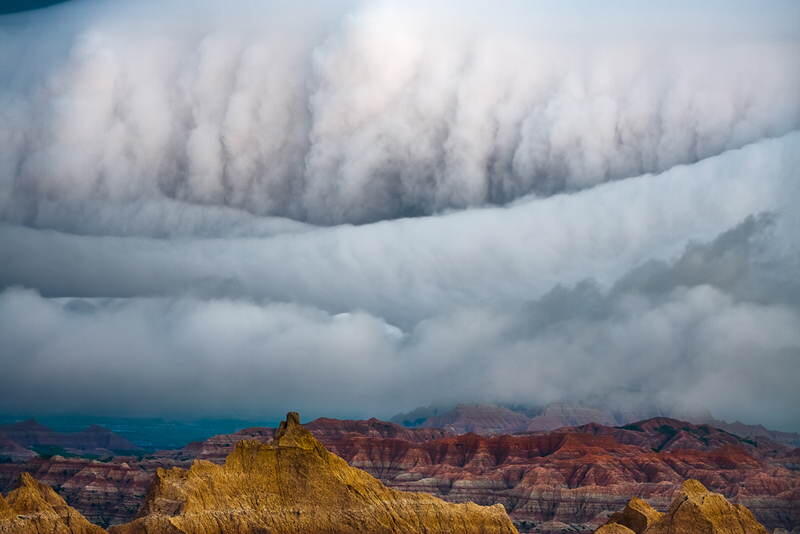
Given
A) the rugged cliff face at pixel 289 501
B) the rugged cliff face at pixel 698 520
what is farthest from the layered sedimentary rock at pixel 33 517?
the rugged cliff face at pixel 698 520

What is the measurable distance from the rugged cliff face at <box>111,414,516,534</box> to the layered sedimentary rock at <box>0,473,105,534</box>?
227 inches

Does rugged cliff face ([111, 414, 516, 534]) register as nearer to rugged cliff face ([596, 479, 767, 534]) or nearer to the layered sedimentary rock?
the layered sedimentary rock

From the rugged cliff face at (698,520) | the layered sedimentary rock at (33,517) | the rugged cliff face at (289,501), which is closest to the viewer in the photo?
the layered sedimentary rock at (33,517)

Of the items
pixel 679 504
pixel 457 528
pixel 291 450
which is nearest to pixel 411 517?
pixel 457 528

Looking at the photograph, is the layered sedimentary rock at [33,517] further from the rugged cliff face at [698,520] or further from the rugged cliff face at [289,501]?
the rugged cliff face at [698,520]

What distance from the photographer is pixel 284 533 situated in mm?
163000

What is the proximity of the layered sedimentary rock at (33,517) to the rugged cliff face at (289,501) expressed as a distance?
18.9 feet

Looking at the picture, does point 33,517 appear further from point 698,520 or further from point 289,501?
point 698,520

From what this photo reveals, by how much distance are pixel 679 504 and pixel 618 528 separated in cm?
1215

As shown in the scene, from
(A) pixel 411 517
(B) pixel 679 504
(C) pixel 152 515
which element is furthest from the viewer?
(B) pixel 679 504

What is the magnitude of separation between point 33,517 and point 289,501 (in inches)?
1247

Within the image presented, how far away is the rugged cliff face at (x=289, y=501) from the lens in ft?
530

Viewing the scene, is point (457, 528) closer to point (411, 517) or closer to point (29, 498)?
point (411, 517)

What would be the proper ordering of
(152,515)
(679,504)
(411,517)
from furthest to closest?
(679,504) < (411,517) < (152,515)
